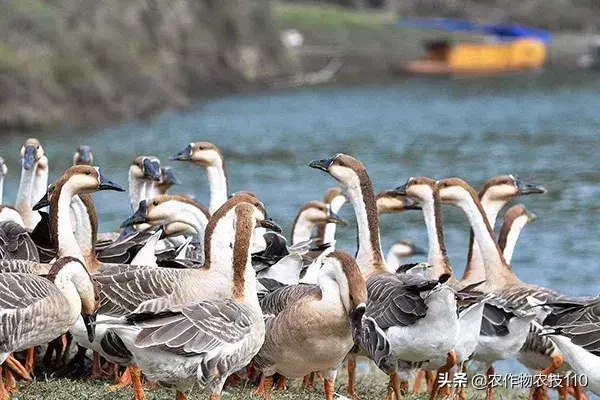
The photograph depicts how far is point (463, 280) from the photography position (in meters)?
11.3

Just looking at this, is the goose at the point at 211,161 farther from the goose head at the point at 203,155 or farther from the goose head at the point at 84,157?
the goose head at the point at 84,157

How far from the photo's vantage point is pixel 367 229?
10000 mm

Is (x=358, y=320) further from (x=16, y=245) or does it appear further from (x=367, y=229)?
(x=16, y=245)

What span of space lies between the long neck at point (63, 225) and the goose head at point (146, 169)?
83.5 inches

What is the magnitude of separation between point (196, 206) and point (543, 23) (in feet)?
298

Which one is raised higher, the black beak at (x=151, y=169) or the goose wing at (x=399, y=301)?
the black beak at (x=151, y=169)

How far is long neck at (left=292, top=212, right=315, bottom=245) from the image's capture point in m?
12.7

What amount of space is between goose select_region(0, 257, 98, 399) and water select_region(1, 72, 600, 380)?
7.41 metres

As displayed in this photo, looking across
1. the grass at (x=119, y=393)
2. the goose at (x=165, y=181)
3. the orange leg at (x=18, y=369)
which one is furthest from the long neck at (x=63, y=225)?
the goose at (x=165, y=181)

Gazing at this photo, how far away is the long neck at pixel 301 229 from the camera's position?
1272cm

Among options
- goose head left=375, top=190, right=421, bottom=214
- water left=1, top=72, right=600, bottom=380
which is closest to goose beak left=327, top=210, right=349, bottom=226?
goose head left=375, top=190, right=421, bottom=214

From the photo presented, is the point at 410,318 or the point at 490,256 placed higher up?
the point at 490,256

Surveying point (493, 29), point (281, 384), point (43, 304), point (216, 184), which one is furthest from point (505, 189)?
point (493, 29)

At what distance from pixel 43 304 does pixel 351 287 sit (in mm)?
2095
